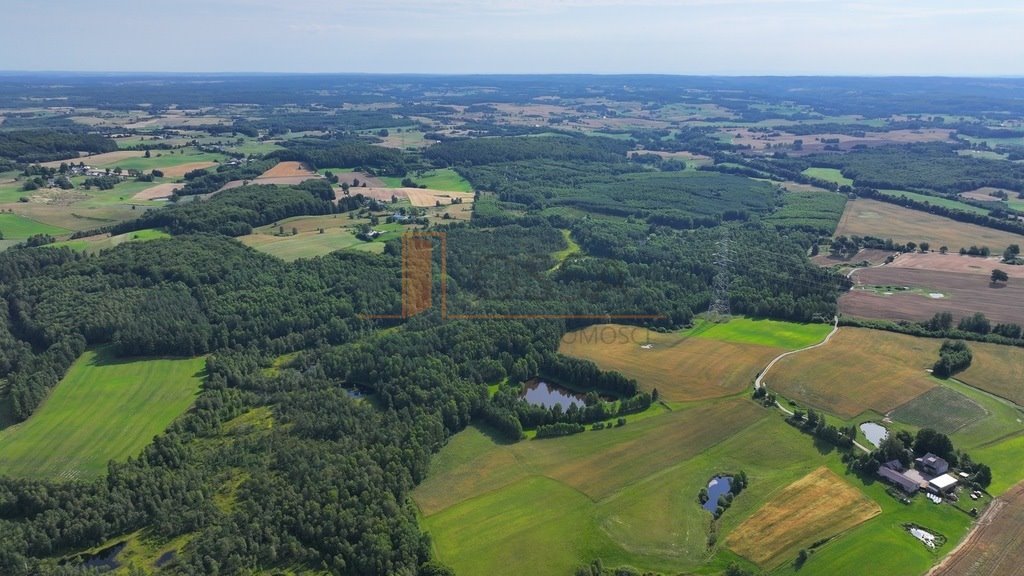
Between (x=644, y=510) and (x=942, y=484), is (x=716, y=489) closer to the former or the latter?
(x=644, y=510)

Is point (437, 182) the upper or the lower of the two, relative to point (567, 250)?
upper

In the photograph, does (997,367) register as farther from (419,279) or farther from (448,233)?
(448,233)

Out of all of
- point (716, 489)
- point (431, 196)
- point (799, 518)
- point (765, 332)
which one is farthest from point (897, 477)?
point (431, 196)

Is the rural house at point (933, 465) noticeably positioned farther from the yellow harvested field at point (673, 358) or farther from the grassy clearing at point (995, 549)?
the yellow harvested field at point (673, 358)

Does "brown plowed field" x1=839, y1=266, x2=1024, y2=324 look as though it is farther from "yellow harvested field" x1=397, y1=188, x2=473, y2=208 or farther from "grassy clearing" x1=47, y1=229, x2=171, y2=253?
"grassy clearing" x1=47, y1=229, x2=171, y2=253

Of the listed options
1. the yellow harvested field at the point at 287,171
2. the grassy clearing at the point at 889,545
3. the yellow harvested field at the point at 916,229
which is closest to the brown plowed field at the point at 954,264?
the yellow harvested field at the point at 916,229

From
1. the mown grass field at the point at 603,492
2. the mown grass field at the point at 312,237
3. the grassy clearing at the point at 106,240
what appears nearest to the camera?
the mown grass field at the point at 603,492
